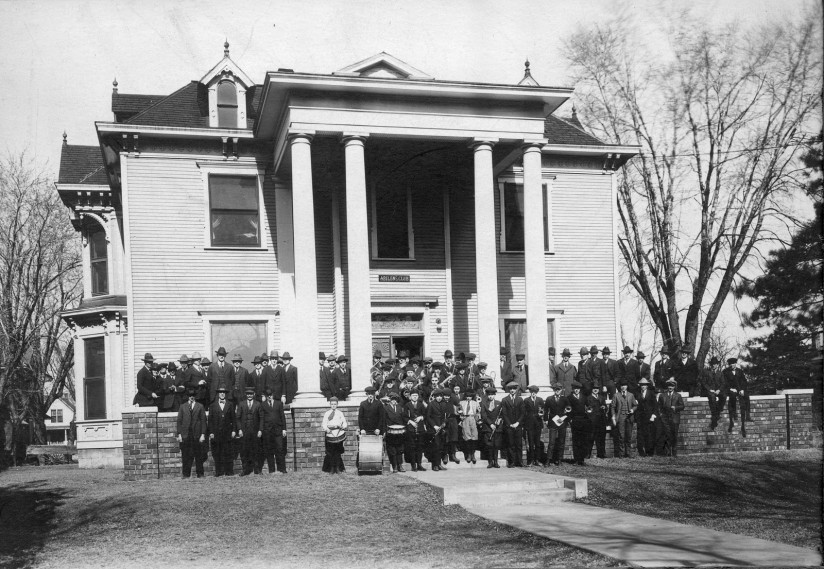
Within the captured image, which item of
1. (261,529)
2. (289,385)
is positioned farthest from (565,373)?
(261,529)

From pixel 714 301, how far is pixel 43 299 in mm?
28056

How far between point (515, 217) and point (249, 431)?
10.3m

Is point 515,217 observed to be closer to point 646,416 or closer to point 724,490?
point 646,416

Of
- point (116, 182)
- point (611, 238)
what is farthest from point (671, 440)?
point (116, 182)

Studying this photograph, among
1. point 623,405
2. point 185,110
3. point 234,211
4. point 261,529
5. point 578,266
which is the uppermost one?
point 185,110

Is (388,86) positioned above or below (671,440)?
above

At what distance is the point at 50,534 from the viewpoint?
11.4m

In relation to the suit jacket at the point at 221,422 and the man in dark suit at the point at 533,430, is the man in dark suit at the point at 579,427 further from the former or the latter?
the suit jacket at the point at 221,422

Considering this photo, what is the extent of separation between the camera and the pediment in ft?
61.4

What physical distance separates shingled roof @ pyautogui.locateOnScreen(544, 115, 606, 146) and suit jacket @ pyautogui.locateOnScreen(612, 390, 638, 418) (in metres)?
8.16

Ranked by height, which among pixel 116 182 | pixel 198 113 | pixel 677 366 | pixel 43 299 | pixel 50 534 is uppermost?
pixel 198 113

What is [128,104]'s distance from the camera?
24641 mm

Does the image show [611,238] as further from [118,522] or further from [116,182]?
[118,522]

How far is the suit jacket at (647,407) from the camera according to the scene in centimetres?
1819
